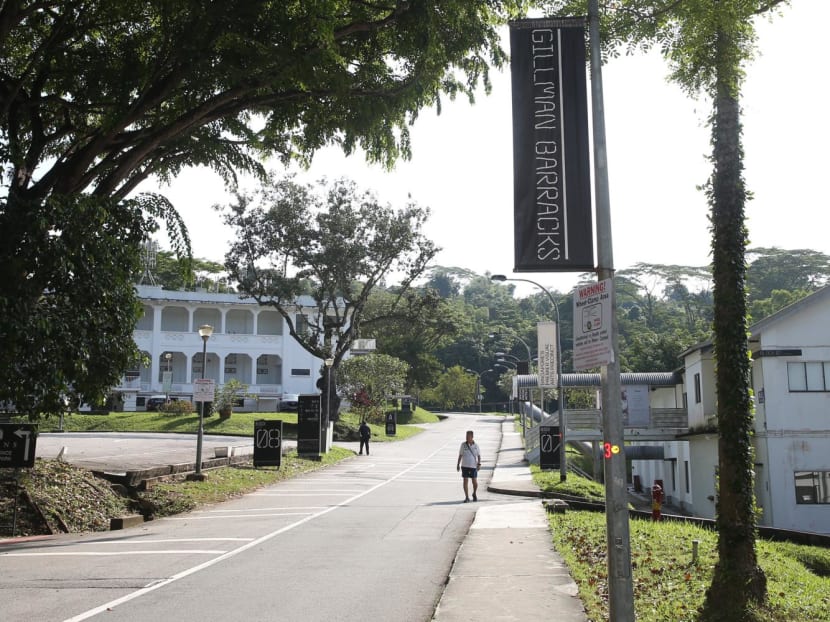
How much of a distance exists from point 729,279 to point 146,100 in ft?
32.6

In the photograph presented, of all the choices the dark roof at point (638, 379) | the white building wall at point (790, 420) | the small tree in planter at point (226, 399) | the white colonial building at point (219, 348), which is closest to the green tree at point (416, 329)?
the dark roof at point (638, 379)

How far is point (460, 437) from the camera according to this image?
54.1 meters

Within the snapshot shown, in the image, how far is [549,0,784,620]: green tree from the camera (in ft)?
26.4

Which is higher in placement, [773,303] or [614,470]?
[773,303]

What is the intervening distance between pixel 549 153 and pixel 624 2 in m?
3.45

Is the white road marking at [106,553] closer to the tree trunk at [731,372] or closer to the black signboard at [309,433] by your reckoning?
the tree trunk at [731,372]

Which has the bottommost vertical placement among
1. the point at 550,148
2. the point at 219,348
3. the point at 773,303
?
the point at 550,148

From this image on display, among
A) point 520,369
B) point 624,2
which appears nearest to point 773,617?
point 624,2

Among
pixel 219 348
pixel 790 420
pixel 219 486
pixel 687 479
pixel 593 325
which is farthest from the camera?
pixel 219 348

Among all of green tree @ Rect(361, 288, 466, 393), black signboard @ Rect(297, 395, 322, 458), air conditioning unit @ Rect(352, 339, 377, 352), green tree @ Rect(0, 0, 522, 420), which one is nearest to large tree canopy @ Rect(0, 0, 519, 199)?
green tree @ Rect(0, 0, 522, 420)

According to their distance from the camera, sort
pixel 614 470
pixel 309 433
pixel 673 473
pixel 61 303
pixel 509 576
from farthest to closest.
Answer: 1. pixel 673 473
2. pixel 309 433
3. pixel 61 303
4. pixel 509 576
5. pixel 614 470

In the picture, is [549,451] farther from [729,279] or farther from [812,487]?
[729,279]

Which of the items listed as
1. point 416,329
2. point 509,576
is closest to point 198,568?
point 509,576

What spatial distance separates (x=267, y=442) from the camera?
24.2 m
